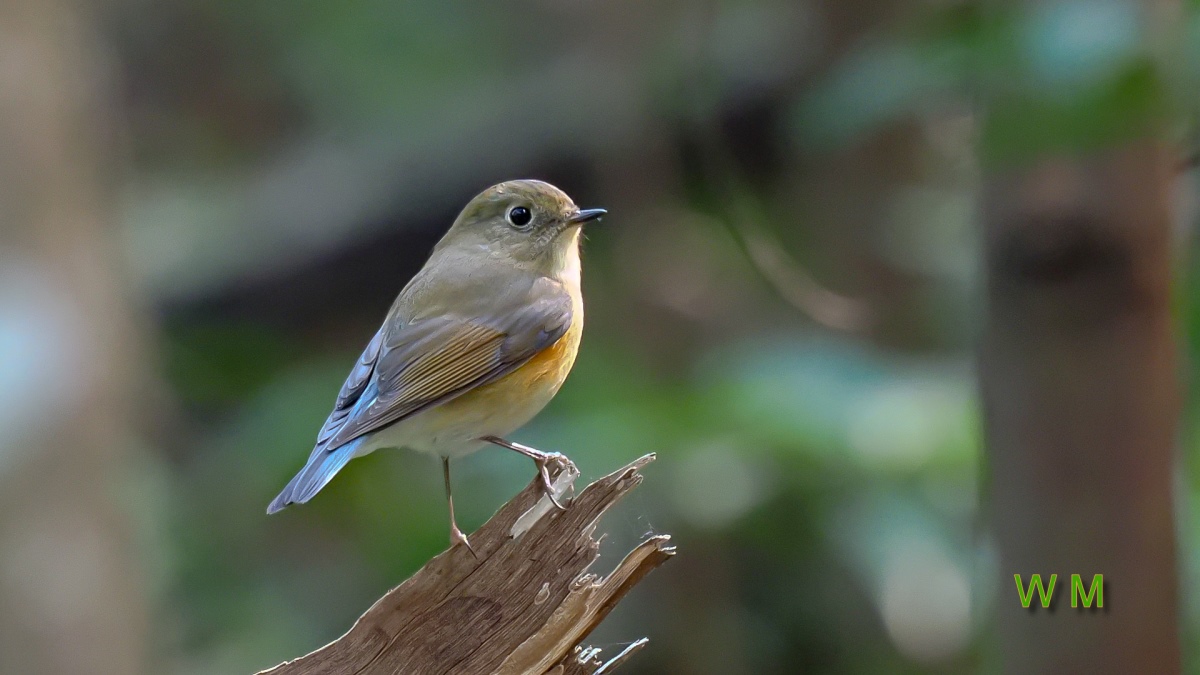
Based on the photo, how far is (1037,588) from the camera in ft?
8.77

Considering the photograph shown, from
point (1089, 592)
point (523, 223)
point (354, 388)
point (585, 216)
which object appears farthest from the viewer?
point (523, 223)

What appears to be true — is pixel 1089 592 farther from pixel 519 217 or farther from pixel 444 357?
pixel 519 217

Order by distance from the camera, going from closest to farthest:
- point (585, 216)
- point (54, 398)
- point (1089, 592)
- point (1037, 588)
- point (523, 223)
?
point (1089, 592) < point (1037, 588) < point (585, 216) < point (523, 223) < point (54, 398)

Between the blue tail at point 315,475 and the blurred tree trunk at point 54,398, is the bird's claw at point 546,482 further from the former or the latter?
the blurred tree trunk at point 54,398

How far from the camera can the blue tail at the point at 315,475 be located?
2.33m

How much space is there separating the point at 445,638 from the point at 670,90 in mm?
4104

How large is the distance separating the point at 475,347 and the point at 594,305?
3.70 m

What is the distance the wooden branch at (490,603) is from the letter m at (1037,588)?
92 cm

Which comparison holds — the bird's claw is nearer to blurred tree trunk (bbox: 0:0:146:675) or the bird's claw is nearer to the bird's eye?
the bird's eye

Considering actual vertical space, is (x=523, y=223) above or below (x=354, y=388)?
above

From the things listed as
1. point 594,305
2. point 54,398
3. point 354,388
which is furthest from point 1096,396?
point 594,305

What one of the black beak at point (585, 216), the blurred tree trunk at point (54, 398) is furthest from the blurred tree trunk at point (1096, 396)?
the blurred tree trunk at point (54, 398)

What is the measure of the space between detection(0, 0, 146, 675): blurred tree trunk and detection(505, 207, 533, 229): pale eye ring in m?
2.47

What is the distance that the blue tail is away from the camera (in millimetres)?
2332
